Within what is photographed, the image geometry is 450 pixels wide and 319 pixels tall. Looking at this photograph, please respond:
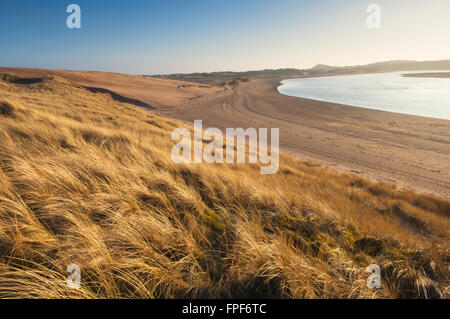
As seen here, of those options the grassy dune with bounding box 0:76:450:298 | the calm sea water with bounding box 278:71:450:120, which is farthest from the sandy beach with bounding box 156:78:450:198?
the grassy dune with bounding box 0:76:450:298

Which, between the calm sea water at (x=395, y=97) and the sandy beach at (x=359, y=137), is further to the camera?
the calm sea water at (x=395, y=97)

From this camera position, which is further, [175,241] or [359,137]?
[359,137]

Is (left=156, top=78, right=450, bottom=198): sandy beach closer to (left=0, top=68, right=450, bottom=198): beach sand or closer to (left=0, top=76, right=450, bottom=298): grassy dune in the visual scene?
(left=0, top=68, right=450, bottom=198): beach sand

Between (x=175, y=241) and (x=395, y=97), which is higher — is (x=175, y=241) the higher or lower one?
the lower one

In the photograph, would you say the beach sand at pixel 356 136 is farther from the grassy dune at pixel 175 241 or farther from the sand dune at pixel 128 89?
the grassy dune at pixel 175 241

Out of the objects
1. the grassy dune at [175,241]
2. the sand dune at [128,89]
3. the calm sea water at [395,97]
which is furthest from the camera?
the sand dune at [128,89]

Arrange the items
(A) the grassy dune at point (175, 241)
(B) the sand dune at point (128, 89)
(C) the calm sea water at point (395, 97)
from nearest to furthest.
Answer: (A) the grassy dune at point (175, 241), (C) the calm sea water at point (395, 97), (B) the sand dune at point (128, 89)

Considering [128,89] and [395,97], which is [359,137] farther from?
[128,89]

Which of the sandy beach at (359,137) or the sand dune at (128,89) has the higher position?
the sand dune at (128,89)

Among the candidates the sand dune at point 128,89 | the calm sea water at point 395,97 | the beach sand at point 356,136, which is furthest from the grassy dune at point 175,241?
the sand dune at point 128,89

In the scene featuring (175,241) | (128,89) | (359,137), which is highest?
(128,89)

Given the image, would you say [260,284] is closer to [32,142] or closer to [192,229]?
[192,229]

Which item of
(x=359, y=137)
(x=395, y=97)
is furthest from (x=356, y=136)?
(x=395, y=97)
